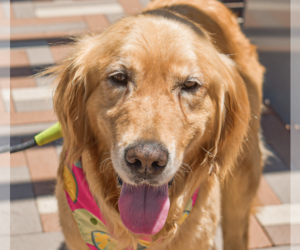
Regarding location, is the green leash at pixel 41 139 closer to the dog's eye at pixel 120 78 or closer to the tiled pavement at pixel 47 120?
the tiled pavement at pixel 47 120

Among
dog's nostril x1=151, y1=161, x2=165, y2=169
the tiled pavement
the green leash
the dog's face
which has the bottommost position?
the tiled pavement

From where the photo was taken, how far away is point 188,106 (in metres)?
2.19

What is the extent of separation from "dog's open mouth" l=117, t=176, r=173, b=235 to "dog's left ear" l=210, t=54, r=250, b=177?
0.40 meters

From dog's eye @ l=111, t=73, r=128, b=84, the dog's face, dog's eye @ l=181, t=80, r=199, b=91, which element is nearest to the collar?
the dog's face

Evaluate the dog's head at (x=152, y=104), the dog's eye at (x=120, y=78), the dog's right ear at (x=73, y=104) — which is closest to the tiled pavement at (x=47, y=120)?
the dog's right ear at (x=73, y=104)

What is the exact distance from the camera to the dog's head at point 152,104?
204cm

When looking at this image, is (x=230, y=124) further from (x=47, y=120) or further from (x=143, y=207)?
(x=47, y=120)

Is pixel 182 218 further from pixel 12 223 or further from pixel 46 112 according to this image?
pixel 46 112

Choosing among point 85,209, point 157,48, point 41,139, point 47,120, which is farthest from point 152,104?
point 47,120

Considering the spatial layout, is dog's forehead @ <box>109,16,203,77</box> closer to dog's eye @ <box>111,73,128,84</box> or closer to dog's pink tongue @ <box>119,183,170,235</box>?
dog's eye @ <box>111,73,128,84</box>

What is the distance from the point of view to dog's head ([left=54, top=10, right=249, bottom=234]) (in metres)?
2.04

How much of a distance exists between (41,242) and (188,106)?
1.79 metres

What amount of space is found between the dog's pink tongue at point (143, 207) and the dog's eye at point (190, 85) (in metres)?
0.55

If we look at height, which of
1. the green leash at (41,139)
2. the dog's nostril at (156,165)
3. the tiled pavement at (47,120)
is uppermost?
the dog's nostril at (156,165)
